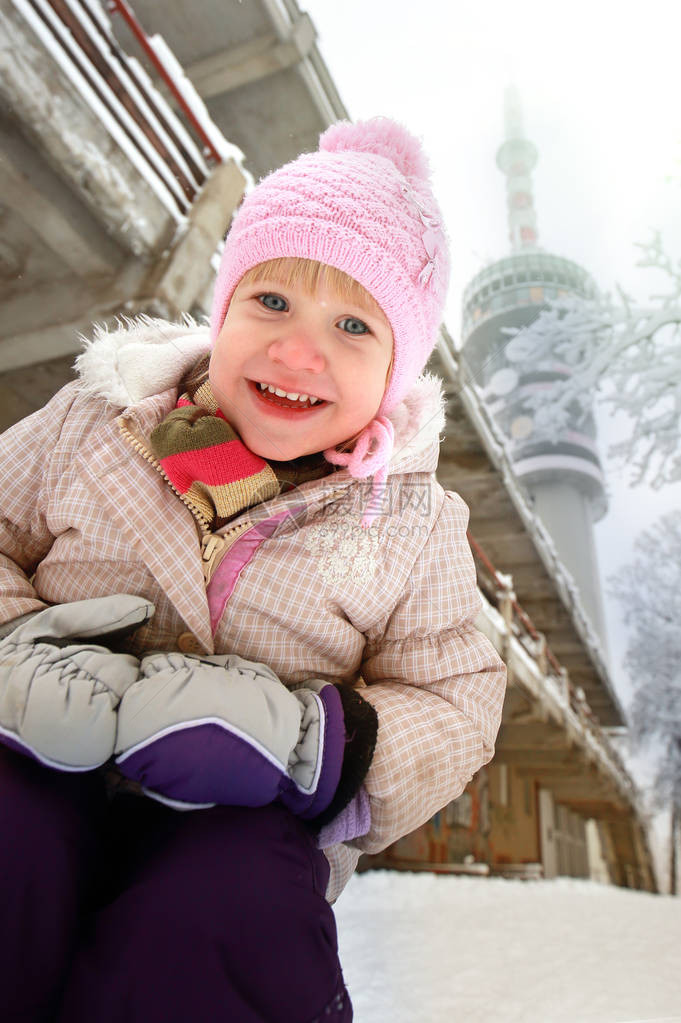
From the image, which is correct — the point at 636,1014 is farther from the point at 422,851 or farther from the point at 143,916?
the point at 422,851

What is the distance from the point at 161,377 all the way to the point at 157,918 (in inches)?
18.8

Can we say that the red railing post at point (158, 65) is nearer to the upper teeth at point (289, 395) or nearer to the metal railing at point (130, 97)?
the metal railing at point (130, 97)

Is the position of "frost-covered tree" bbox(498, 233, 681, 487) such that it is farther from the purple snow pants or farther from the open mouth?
the purple snow pants

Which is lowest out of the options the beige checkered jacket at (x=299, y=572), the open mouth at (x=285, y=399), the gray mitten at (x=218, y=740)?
the gray mitten at (x=218, y=740)

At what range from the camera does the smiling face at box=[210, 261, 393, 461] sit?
493 millimetres

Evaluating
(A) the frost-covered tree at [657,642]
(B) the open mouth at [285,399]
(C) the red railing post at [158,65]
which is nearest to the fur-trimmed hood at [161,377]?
(B) the open mouth at [285,399]

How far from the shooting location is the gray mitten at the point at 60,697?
362 millimetres

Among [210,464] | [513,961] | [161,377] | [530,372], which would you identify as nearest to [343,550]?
[210,464]

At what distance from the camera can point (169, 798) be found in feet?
1.26

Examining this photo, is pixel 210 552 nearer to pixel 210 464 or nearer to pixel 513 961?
pixel 210 464

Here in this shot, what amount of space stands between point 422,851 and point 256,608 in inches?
94.8

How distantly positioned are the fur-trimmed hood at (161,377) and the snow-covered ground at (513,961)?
55 cm

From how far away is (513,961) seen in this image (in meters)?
0.66

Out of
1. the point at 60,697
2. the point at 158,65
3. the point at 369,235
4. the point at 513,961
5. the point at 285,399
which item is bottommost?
the point at 513,961
